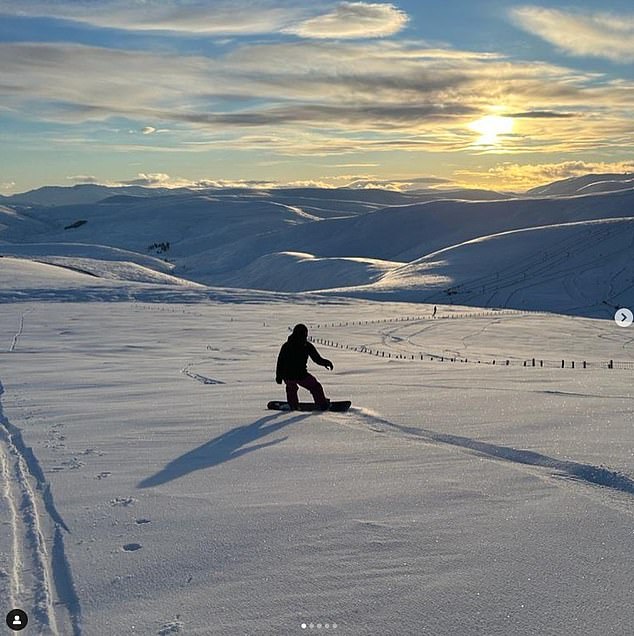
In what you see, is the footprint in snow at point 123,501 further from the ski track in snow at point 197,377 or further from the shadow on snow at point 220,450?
the ski track in snow at point 197,377

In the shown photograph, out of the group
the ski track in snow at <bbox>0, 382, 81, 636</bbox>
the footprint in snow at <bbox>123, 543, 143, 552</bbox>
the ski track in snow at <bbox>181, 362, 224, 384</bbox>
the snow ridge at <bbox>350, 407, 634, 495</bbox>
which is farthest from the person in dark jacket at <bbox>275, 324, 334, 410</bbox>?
the footprint in snow at <bbox>123, 543, 143, 552</bbox>

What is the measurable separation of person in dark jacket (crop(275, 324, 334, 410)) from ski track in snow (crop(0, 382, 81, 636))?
4434 millimetres

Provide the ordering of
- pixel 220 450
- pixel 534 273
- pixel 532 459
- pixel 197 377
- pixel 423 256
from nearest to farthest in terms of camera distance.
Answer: pixel 532 459
pixel 220 450
pixel 197 377
pixel 534 273
pixel 423 256

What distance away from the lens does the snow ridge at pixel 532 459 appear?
6922mm

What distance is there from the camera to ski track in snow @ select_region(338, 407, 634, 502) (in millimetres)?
6934

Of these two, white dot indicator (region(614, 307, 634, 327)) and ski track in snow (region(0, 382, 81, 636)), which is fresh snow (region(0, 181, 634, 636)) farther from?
white dot indicator (region(614, 307, 634, 327))

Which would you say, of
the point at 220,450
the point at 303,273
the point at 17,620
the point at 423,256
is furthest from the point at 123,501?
the point at 423,256

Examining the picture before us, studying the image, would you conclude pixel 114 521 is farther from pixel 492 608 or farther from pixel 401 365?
pixel 401 365

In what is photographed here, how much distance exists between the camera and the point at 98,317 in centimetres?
3412

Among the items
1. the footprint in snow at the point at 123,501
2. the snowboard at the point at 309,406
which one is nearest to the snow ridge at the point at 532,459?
the snowboard at the point at 309,406

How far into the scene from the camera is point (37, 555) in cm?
545

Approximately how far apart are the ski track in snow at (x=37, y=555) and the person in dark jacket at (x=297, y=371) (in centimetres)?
443

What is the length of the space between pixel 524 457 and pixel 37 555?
4670 mm

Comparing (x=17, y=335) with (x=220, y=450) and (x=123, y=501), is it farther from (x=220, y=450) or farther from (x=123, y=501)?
(x=123, y=501)
